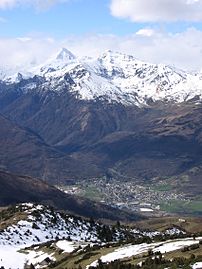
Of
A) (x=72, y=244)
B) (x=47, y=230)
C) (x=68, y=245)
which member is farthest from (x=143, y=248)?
(x=47, y=230)

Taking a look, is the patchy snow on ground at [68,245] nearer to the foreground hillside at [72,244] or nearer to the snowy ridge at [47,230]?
the foreground hillside at [72,244]

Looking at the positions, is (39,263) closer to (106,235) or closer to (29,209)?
(106,235)

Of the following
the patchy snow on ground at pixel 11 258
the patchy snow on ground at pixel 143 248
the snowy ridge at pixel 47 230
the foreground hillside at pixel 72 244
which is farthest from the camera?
the snowy ridge at pixel 47 230

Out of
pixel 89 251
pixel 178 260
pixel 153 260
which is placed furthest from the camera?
pixel 89 251

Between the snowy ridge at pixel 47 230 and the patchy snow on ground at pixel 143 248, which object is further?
the snowy ridge at pixel 47 230

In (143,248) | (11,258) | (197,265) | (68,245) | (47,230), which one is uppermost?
(197,265)

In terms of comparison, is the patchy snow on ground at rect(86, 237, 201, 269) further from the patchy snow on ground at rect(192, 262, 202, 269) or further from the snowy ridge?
the snowy ridge

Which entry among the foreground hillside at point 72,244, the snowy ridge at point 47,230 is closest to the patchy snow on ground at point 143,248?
the foreground hillside at point 72,244

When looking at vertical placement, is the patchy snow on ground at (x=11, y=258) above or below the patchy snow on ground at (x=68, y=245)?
below

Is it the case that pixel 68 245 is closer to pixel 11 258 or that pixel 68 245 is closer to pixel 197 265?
pixel 11 258

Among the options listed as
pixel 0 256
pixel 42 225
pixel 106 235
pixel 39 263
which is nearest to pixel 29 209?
pixel 42 225

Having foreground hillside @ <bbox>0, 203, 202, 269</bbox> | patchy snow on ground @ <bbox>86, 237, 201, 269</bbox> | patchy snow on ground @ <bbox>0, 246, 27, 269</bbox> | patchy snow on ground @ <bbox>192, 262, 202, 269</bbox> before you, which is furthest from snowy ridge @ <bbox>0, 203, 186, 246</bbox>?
patchy snow on ground @ <bbox>192, 262, 202, 269</bbox>
